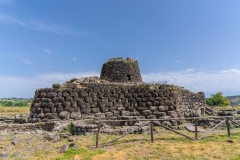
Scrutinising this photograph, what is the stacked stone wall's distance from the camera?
37.2 ft

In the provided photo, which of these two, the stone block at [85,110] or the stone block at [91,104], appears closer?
the stone block at [85,110]

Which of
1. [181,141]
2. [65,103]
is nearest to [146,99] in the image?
[181,141]

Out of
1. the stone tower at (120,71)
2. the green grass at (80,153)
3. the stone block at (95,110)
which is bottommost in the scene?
the green grass at (80,153)

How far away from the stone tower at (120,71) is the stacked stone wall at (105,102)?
530cm

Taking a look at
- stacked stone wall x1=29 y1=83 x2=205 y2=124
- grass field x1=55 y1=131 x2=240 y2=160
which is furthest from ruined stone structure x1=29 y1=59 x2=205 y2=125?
grass field x1=55 y1=131 x2=240 y2=160

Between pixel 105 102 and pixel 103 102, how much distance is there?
0.12 meters

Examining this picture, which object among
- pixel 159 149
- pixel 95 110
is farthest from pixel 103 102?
pixel 159 149

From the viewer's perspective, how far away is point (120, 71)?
17516 millimetres

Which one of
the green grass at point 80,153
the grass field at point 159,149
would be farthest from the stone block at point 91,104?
the green grass at point 80,153

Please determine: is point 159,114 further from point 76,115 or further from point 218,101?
point 218,101

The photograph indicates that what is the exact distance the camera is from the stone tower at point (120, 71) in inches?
685

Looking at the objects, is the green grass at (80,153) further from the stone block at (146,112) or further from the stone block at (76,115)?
the stone block at (146,112)

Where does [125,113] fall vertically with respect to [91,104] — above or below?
below

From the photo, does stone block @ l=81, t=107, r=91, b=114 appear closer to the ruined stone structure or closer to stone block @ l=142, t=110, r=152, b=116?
the ruined stone structure
